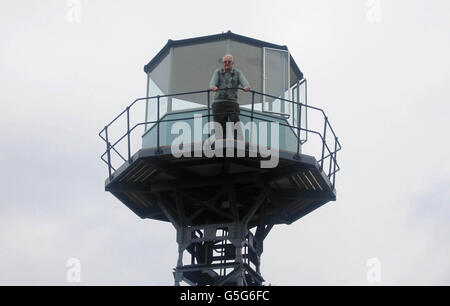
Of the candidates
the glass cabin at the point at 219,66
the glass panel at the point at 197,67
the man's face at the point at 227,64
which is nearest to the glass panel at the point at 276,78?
the glass cabin at the point at 219,66

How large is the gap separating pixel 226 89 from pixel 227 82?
26 cm

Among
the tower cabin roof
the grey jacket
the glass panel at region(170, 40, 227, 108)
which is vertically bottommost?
the grey jacket

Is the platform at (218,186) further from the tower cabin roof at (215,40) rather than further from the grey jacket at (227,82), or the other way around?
the tower cabin roof at (215,40)

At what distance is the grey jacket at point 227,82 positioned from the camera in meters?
23.2

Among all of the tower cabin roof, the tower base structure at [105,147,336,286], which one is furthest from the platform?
the tower cabin roof

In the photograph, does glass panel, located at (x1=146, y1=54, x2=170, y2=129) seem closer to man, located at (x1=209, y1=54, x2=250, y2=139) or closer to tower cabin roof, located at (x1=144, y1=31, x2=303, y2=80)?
tower cabin roof, located at (x1=144, y1=31, x2=303, y2=80)

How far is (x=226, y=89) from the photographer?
75.9ft

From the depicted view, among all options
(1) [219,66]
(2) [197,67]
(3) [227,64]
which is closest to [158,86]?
(2) [197,67]

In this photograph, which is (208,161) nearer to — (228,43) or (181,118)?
(181,118)

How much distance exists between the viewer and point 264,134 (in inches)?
938

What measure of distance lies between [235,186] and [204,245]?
167 cm

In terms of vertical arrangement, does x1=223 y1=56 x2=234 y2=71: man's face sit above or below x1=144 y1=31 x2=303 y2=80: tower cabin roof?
below

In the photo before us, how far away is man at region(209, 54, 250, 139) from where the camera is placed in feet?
75.7
